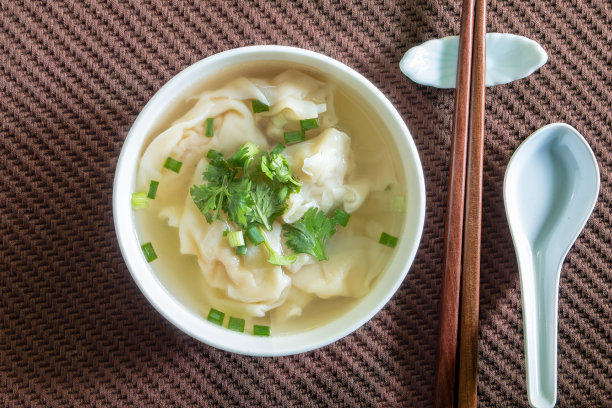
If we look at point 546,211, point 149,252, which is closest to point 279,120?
point 149,252

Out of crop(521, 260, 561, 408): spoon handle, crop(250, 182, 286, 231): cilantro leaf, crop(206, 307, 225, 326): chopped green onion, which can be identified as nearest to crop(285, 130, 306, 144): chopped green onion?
crop(250, 182, 286, 231): cilantro leaf

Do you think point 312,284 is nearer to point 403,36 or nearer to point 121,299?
point 121,299

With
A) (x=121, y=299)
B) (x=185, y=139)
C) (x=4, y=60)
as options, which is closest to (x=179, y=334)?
(x=121, y=299)

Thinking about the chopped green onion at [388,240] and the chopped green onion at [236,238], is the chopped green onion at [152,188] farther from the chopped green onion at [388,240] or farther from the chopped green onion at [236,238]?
the chopped green onion at [388,240]

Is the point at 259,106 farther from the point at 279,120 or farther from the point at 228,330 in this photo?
the point at 228,330

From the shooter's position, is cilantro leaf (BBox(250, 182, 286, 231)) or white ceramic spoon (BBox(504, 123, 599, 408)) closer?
cilantro leaf (BBox(250, 182, 286, 231))

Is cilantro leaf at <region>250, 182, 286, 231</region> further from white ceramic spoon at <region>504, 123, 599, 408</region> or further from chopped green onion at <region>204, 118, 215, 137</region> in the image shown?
white ceramic spoon at <region>504, 123, 599, 408</region>
